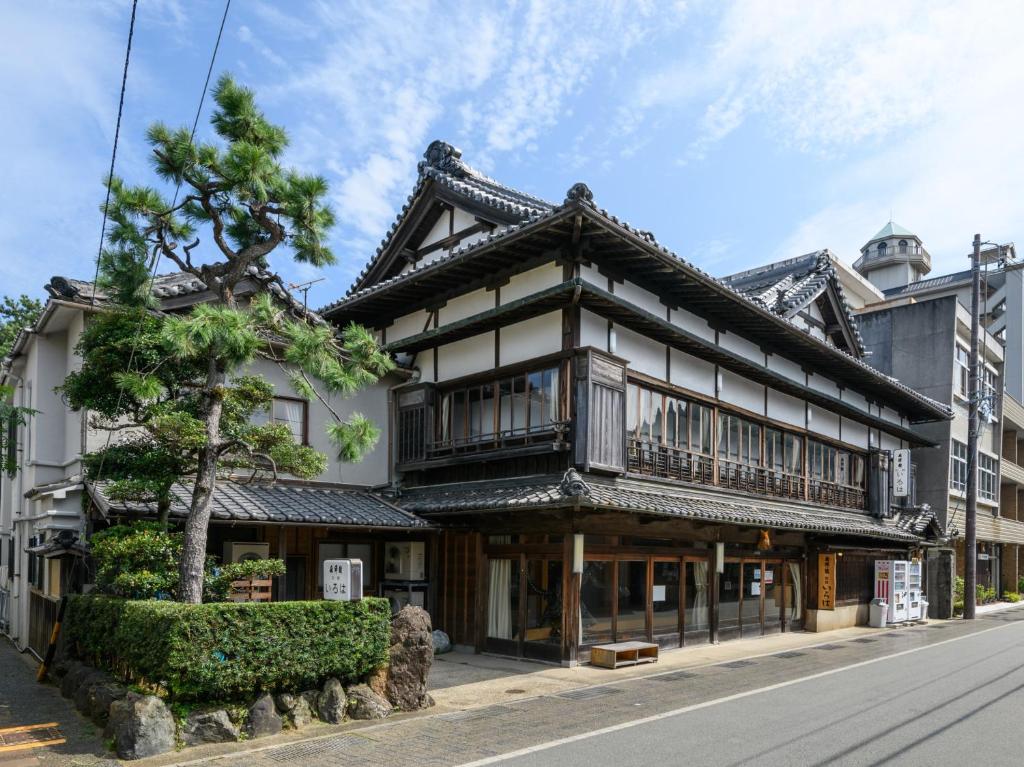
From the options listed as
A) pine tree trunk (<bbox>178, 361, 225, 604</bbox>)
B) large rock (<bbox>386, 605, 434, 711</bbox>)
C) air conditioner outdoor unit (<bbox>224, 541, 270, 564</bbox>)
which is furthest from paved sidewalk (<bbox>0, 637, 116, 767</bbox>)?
large rock (<bbox>386, 605, 434, 711</bbox>)

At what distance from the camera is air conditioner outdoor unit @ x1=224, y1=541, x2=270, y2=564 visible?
14938 mm

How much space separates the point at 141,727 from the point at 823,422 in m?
20.2

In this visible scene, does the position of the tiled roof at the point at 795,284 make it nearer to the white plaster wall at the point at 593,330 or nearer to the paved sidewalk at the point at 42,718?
the white plaster wall at the point at 593,330

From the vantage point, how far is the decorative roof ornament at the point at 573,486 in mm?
13219

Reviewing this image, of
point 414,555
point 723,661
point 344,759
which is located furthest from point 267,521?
point 723,661

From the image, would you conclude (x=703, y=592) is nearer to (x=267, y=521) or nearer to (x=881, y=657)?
(x=881, y=657)

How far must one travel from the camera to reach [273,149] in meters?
11.3

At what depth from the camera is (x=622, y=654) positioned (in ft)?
48.9

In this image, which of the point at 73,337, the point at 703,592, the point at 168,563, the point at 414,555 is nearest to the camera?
the point at 168,563

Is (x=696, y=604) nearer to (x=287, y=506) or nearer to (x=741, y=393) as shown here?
(x=741, y=393)

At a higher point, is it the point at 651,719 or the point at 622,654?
the point at 651,719

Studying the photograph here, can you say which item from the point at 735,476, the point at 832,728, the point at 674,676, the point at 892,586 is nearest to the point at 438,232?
the point at 735,476

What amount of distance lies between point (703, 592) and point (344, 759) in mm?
11770

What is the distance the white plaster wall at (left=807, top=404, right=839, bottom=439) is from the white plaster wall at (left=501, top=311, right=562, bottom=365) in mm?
10485
